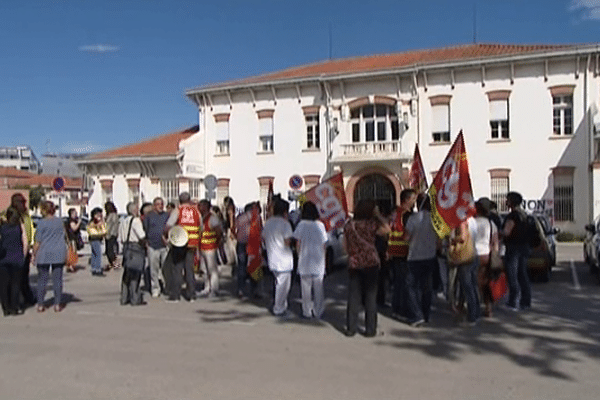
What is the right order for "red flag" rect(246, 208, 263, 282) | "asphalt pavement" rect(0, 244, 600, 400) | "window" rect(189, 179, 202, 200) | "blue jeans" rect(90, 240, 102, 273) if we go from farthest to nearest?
"window" rect(189, 179, 202, 200) → "blue jeans" rect(90, 240, 102, 273) → "red flag" rect(246, 208, 263, 282) → "asphalt pavement" rect(0, 244, 600, 400)

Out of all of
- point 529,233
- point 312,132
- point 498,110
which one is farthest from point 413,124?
point 529,233

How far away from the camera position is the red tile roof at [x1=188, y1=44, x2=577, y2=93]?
2908 centimetres

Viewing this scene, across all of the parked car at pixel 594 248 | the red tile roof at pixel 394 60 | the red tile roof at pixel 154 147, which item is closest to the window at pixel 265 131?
the red tile roof at pixel 394 60

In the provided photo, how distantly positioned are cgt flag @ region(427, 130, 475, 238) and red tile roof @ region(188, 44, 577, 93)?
2082 centimetres

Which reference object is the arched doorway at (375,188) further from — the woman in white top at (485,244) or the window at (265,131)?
the woman in white top at (485,244)

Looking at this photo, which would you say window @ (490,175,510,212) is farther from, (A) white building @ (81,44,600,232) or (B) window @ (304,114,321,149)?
(B) window @ (304,114,321,149)

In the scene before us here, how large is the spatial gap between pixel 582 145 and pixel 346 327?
22257mm

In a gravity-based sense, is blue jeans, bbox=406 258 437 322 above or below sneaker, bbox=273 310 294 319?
above

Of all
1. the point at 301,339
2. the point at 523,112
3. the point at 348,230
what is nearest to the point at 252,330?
the point at 301,339

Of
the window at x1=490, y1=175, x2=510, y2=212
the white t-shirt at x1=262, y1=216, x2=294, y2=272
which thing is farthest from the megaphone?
the window at x1=490, y1=175, x2=510, y2=212

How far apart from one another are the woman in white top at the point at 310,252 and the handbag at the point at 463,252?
6.29ft

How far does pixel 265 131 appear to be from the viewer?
3284 centimetres

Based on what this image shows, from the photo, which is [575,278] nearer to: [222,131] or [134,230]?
[134,230]

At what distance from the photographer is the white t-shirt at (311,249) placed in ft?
30.2
